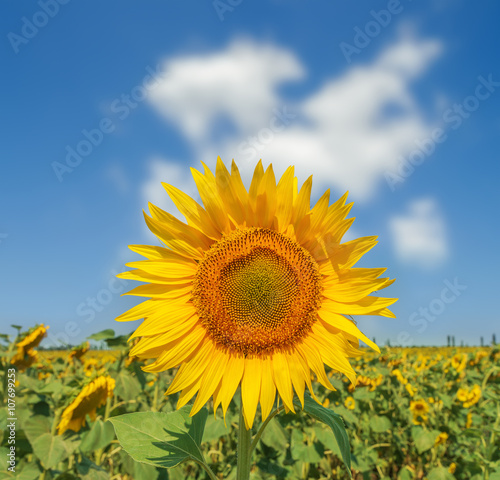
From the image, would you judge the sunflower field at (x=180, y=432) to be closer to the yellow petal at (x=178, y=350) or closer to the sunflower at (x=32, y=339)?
the sunflower at (x=32, y=339)

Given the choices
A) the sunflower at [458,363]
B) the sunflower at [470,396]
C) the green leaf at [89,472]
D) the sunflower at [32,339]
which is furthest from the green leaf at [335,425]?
the sunflower at [458,363]

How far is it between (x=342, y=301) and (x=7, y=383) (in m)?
3.70

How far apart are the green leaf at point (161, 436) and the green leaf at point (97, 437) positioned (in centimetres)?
206


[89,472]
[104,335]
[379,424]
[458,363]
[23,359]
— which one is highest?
[458,363]

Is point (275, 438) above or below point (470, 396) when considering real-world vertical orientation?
below

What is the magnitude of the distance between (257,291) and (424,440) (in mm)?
5667

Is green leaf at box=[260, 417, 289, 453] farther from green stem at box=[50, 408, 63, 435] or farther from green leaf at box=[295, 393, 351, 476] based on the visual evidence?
green leaf at box=[295, 393, 351, 476]

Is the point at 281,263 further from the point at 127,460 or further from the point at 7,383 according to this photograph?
the point at 7,383

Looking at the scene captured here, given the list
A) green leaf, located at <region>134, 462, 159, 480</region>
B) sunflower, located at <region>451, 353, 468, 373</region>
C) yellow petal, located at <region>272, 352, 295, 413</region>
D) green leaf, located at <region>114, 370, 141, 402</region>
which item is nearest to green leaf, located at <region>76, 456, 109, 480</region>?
green leaf, located at <region>134, 462, 159, 480</region>

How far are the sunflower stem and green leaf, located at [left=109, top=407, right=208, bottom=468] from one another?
16 cm

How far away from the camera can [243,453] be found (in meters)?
1.65

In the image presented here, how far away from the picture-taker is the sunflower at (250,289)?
175 centimetres

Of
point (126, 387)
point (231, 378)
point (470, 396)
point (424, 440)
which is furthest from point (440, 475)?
point (231, 378)

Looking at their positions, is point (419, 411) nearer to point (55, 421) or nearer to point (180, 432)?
point (55, 421)
